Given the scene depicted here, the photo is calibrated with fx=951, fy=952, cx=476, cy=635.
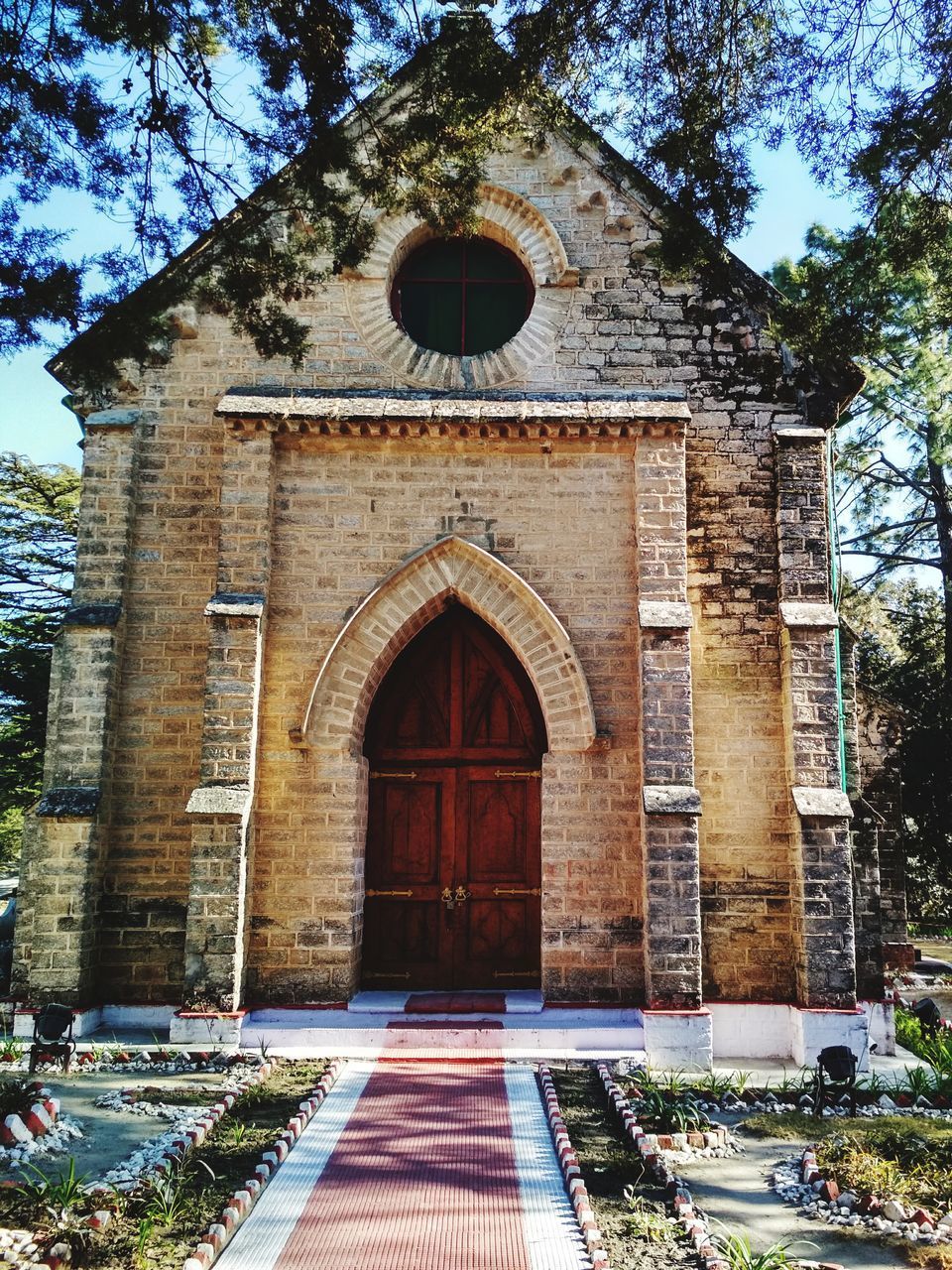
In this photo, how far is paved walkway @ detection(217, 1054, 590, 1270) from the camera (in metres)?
4.46

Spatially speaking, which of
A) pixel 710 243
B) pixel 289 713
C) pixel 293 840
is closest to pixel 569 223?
pixel 710 243

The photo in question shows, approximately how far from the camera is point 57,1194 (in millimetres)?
4934

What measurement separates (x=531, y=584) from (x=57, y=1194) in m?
5.98

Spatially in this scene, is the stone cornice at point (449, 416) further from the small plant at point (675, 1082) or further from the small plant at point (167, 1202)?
the small plant at point (167, 1202)

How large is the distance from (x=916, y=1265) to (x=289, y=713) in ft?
20.4

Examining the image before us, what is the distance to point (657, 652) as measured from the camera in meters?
8.69

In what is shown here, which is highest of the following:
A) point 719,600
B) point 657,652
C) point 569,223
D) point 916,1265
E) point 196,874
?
point 569,223

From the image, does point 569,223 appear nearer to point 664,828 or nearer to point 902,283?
point 902,283

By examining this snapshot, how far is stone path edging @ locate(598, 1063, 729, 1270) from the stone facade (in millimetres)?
1630

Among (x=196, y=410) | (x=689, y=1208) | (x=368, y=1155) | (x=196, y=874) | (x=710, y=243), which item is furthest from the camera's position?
(x=196, y=410)

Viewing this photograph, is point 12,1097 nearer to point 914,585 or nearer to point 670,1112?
point 670,1112

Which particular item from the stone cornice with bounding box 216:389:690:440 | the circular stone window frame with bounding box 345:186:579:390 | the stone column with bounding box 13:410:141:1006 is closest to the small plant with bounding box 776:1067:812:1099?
the stone cornice with bounding box 216:389:690:440

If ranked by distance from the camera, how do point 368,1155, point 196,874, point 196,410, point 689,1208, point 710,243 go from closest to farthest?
point 689,1208 → point 368,1155 → point 710,243 → point 196,874 → point 196,410

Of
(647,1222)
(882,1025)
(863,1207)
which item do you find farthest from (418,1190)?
(882,1025)
